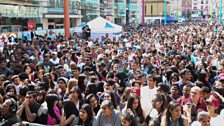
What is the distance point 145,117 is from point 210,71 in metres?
5.19

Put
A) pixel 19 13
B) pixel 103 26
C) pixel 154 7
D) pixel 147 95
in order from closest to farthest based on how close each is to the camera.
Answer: pixel 147 95
pixel 103 26
pixel 19 13
pixel 154 7

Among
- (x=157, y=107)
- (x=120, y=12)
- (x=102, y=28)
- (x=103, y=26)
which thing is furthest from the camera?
(x=120, y=12)

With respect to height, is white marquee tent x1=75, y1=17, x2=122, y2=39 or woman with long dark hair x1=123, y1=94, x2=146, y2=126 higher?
white marquee tent x1=75, y1=17, x2=122, y2=39

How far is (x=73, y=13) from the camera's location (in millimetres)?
48625

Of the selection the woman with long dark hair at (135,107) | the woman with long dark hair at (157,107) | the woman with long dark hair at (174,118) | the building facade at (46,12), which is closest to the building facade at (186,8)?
the building facade at (46,12)

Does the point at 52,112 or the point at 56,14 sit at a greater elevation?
the point at 56,14

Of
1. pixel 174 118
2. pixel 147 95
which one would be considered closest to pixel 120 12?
pixel 147 95

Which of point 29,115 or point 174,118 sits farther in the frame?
point 29,115

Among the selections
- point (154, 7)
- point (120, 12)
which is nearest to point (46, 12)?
point (120, 12)

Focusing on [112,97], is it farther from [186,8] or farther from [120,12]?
[186,8]

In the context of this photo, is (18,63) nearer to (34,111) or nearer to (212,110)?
(34,111)

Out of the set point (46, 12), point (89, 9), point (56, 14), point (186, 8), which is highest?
point (186, 8)

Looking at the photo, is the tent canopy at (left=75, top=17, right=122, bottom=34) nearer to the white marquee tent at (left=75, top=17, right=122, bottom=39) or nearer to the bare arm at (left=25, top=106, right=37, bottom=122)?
the white marquee tent at (left=75, top=17, right=122, bottom=39)

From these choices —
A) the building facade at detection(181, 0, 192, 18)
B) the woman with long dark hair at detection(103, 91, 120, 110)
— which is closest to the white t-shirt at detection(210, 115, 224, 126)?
the woman with long dark hair at detection(103, 91, 120, 110)
